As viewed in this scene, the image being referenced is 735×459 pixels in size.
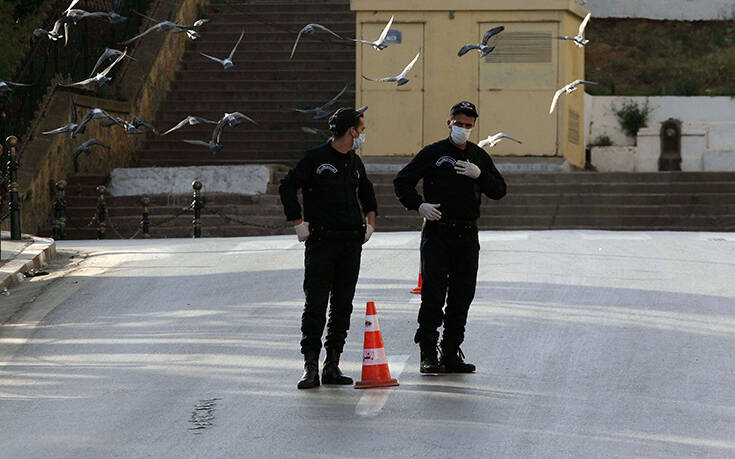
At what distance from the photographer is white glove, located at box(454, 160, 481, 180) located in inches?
396

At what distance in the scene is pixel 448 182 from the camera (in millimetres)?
10195

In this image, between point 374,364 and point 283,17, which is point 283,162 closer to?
point 283,17

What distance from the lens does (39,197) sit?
26641 mm

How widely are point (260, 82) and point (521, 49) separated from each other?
22.1 ft

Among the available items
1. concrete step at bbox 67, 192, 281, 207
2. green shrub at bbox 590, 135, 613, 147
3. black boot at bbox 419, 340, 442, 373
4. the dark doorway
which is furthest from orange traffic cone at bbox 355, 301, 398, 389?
green shrub at bbox 590, 135, 613, 147

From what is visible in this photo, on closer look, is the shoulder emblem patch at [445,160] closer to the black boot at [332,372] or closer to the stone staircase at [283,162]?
the black boot at [332,372]

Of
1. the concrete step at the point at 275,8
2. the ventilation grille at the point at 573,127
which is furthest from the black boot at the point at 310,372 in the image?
the concrete step at the point at 275,8

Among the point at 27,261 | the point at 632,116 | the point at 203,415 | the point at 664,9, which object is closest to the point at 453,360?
the point at 203,415

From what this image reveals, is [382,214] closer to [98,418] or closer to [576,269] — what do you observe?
[576,269]

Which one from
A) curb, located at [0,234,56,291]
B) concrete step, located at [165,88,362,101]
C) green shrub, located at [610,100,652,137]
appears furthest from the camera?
green shrub, located at [610,100,652,137]

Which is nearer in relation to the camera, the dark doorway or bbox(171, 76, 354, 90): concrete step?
bbox(171, 76, 354, 90): concrete step

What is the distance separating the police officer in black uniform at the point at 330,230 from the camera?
9.83m

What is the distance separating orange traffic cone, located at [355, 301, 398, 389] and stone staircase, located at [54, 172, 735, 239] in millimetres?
15621

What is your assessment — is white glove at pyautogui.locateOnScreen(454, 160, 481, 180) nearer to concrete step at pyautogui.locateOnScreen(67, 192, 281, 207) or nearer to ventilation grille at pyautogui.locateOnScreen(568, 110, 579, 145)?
concrete step at pyautogui.locateOnScreen(67, 192, 281, 207)
